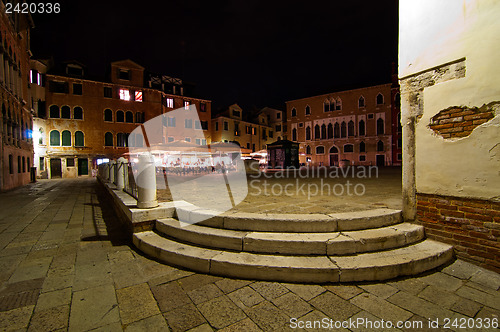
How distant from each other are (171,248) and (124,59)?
2824 cm

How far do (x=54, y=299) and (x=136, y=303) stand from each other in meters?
0.92

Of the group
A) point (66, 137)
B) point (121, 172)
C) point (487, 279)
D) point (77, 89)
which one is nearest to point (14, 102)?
point (66, 137)

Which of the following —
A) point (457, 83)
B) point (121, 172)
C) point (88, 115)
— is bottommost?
point (121, 172)

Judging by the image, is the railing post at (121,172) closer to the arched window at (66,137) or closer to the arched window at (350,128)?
the arched window at (66,137)

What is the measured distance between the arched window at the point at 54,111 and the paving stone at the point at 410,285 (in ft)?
94.9

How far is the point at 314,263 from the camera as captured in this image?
283 cm

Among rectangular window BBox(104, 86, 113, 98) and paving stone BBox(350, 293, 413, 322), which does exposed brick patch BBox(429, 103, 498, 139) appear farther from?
rectangular window BBox(104, 86, 113, 98)

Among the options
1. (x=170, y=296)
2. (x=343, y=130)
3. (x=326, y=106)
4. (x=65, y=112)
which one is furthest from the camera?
(x=326, y=106)

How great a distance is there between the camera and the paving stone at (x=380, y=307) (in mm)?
2145

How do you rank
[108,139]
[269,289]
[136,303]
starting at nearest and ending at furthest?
1. [136,303]
2. [269,289]
3. [108,139]

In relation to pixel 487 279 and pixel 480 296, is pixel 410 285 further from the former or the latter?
pixel 487 279

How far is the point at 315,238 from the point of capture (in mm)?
3160

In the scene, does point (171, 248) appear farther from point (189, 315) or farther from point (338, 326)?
point (338, 326)

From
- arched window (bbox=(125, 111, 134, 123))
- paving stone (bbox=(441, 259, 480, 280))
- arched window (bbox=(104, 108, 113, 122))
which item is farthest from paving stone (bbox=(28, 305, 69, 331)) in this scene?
arched window (bbox=(125, 111, 134, 123))
